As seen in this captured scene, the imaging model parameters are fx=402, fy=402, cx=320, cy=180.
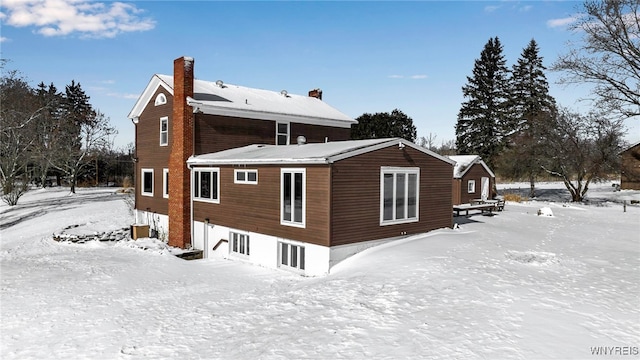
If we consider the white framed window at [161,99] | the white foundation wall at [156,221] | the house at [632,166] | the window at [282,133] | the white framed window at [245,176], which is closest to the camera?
the white framed window at [245,176]

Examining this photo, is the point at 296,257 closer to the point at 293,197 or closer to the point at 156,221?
the point at 293,197

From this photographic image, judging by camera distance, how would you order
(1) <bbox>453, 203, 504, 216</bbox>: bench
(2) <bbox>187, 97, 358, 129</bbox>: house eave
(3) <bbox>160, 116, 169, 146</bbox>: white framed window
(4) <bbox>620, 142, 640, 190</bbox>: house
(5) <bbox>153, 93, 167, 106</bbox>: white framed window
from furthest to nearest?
1. (4) <bbox>620, 142, 640, 190</bbox>: house
2. (1) <bbox>453, 203, 504, 216</bbox>: bench
3. (3) <bbox>160, 116, 169, 146</bbox>: white framed window
4. (5) <bbox>153, 93, 167, 106</bbox>: white framed window
5. (2) <bbox>187, 97, 358, 129</bbox>: house eave

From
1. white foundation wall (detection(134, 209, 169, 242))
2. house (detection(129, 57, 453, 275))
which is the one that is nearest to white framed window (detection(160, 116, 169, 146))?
house (detection(129, 57, 453, 275))

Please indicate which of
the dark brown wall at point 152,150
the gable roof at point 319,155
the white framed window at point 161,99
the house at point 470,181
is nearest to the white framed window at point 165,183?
the dark brown wall at point 152,150

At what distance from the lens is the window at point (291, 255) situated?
1491 cm

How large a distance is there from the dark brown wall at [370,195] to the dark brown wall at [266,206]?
459 millimetres

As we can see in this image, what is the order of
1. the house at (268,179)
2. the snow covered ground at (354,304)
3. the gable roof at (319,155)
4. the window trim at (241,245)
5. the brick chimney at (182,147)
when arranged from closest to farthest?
the snow covered ground at (354,304) < the gable roof at (319,155) < the house at (268,179) < the window trim at (241,245) < the brick chimney at (182,147)

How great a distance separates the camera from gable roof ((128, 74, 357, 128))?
70.8 ft

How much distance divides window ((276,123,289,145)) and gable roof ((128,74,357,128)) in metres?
0.42

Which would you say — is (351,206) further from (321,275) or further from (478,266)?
(478,266)

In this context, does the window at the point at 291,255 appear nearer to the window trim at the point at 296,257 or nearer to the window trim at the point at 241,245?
the window trim at the point at 296,257

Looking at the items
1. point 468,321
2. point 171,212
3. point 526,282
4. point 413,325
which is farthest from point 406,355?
point 171,212

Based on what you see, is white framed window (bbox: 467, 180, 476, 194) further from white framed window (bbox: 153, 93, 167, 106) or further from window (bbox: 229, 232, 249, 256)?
white framed window (bbox: 153, 93, 167, 106)

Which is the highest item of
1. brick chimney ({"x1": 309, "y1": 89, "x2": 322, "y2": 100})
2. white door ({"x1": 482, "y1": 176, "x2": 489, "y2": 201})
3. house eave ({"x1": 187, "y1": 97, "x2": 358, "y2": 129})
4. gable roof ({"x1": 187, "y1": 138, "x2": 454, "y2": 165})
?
brick chimney ({"x1": 309, "y1": 89, "x2": 322, "y2": 100})
